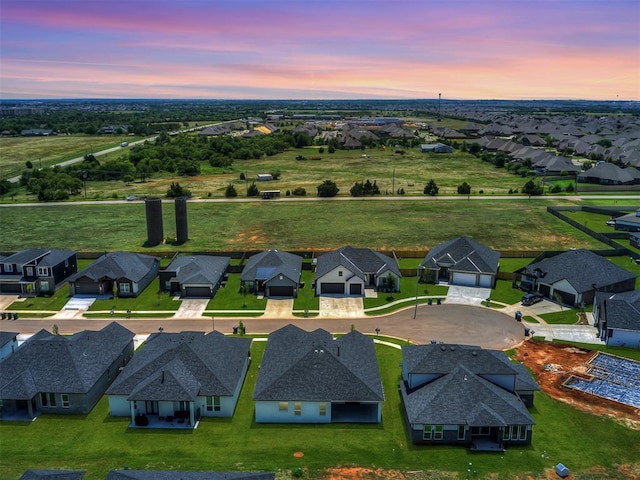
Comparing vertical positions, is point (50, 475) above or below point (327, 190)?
below

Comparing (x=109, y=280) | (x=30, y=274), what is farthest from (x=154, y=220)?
(x=30, y=274)

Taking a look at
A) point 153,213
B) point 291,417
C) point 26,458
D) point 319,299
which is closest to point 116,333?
point 26,458

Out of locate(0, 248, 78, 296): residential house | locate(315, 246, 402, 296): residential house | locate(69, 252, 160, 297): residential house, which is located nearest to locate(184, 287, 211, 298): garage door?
locate(69, 252, 160, 297): residential house

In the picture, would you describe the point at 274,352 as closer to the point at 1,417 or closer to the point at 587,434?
the point at 1,417

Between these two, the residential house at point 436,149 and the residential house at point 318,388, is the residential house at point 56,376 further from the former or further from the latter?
the residential house at point 436,149

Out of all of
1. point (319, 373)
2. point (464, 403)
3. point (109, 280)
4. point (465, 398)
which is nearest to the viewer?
point (464, 403)

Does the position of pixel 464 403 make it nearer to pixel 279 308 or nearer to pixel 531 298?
pixel 279 308

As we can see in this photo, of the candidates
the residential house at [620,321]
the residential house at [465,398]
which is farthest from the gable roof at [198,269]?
A: the residential house at [620,321]

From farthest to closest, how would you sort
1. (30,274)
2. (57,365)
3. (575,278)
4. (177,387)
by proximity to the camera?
1. (30,274)
2. (575,278)
3. (57,365)
4. (177,387)
